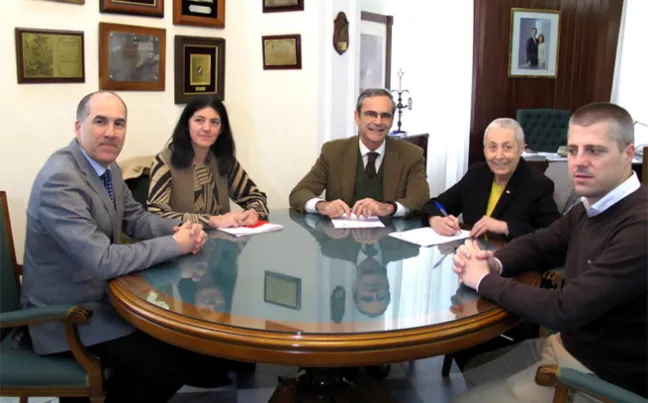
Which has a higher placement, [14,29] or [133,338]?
[14,29]

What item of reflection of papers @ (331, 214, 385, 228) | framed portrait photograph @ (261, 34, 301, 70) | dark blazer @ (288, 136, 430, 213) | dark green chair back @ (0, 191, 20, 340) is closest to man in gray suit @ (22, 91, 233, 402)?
dark green chair back @ (0, 191, 20, 340)

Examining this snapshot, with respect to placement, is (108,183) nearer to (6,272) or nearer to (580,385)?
(6,272)

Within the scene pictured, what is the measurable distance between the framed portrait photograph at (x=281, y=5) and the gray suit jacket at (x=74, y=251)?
1969 mm

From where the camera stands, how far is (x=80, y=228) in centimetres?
168

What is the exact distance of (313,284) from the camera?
64.6 inches

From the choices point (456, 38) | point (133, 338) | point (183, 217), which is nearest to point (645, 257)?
point (133, 338)

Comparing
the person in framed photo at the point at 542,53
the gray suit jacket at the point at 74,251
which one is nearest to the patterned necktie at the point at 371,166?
the gray suit jacket at the point at 74,251

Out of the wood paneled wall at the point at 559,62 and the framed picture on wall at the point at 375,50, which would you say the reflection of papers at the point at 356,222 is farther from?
the wood paneled wall at the point at 559,62

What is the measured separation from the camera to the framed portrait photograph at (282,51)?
3480 mm

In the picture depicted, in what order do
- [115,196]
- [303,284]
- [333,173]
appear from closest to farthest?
1. [303,284]
2. [115,196]
3. [333,173]

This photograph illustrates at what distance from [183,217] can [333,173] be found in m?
0.79

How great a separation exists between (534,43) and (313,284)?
5951 millimetres

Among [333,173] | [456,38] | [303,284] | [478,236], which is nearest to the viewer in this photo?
[303,284]

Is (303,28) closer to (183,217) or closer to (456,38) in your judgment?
(183,217)
